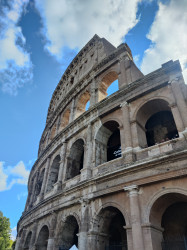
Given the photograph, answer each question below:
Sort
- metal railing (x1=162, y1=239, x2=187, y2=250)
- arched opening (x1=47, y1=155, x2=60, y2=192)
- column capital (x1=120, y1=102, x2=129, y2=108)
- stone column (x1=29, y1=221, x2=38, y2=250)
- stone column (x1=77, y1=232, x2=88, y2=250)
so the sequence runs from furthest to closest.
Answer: arched opening (x1=47, y1=155, x2=60, y2=192) < stone column (x1=29, y1=221, x2=38, y2=250) < column capital (x1=120, y1=102, x2=129, y2=108) < stone column (x1=77, y1=232, x2=88, y2=250) < metal railing (x1=162, y1=239, x2=187, y2=250)

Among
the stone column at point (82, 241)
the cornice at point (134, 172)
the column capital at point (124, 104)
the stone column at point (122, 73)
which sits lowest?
the stone column at point (82, 241)

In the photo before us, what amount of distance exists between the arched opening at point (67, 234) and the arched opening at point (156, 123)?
17.5 ft

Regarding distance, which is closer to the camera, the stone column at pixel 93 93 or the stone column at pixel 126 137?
the stone column at pixel 126 137

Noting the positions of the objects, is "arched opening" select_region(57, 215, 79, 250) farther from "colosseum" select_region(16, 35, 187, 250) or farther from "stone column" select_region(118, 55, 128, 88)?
"stone column" select_region(118, 55, 128, 88)

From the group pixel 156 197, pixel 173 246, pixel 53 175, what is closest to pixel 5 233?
pixel 53 175

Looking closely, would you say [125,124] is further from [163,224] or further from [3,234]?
[3,234]

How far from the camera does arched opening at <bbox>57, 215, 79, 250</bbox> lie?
9.70 meters

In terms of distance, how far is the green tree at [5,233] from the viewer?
2488 centimetres

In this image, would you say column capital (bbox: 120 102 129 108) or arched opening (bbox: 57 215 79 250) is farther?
column capital (bbox: 120 102 129 108)

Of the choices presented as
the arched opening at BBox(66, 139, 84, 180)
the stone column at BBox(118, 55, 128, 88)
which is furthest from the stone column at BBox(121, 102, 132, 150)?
the arched opening at BBox(66, 139, 84, 180)

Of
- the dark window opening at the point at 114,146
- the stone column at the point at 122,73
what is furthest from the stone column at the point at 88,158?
the stone column at the point at 122,73

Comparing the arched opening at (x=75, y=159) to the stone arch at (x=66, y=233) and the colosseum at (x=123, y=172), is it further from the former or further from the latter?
the stone arch at (x=66, y=233)

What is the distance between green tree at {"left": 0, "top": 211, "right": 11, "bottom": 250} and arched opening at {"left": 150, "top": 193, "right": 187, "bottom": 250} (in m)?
24.4

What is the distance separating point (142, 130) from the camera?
9.38 metres
